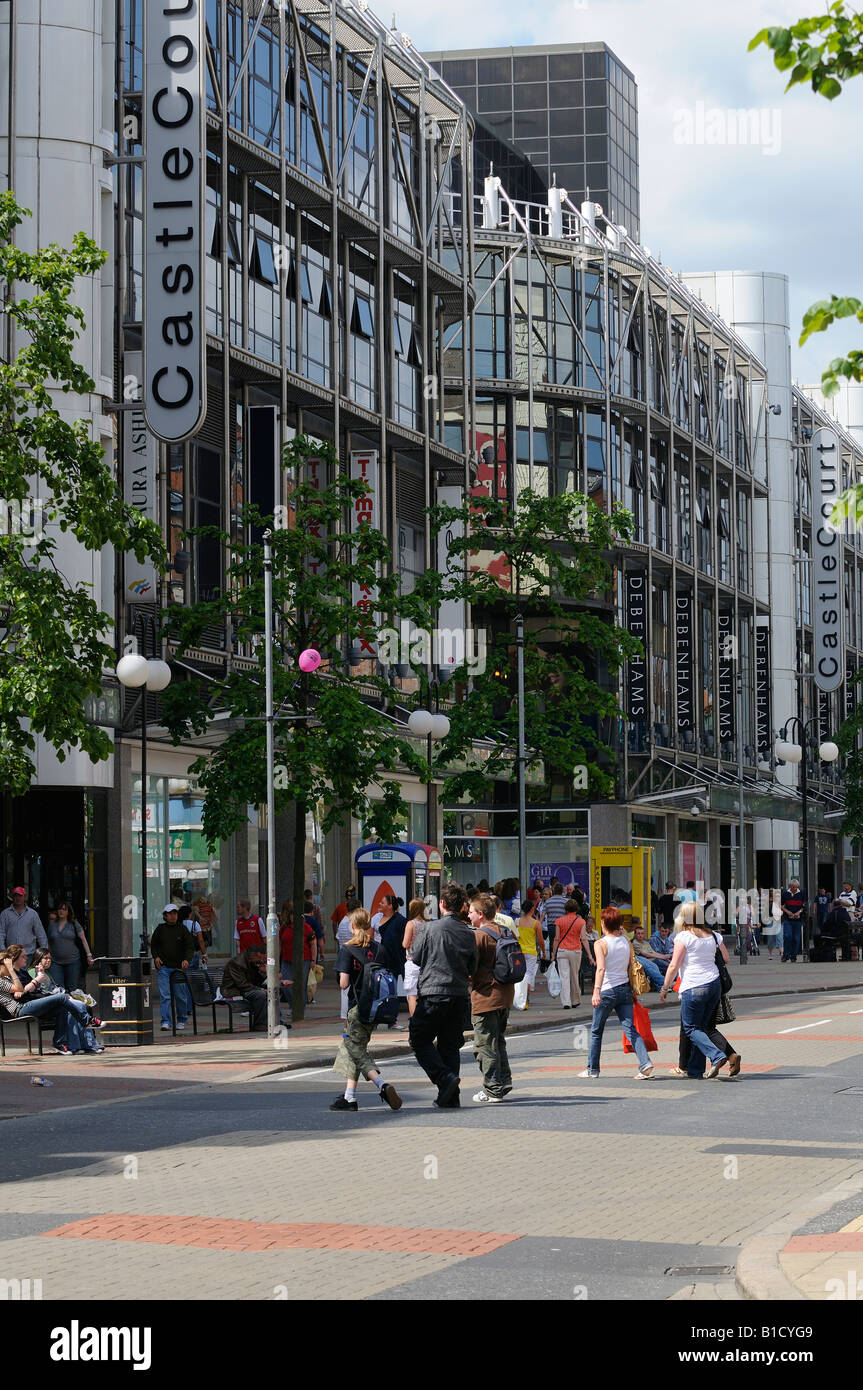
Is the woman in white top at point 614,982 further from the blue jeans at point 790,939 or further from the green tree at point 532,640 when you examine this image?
the blue jeans at point 790,939

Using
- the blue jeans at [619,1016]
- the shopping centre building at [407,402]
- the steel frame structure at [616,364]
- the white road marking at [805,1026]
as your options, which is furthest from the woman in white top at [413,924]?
the steel frame structure at [616,364]

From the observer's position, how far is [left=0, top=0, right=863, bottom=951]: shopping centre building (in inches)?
1340

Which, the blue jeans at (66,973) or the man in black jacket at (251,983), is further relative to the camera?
the man in black jacket at (251,983)

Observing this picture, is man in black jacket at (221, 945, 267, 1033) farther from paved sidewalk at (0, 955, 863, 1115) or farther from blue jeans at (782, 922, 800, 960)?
blue jeans at (782, 922, 800, 960)

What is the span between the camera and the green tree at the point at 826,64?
8211 millimetres

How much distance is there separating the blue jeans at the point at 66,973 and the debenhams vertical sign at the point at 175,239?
9.80 meters

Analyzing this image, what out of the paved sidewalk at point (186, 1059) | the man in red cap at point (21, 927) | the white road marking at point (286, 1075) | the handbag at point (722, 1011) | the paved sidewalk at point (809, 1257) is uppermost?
the man in red cap at point (21, 927)

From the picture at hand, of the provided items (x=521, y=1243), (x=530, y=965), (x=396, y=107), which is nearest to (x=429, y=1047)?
(x=521, y=1243)

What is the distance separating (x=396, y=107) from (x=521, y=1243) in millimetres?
40698

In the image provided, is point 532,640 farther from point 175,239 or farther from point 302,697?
point 302,697

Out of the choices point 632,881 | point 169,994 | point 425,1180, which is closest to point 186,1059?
point 169,994

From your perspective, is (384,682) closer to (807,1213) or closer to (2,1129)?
(2,1129)

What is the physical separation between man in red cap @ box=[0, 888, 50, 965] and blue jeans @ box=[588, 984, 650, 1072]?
9.08 meters

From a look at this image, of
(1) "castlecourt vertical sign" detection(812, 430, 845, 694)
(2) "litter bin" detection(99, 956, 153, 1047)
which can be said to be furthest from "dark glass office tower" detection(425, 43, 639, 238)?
(2) "litter bin" detection(99, 956, 153, 1047)
